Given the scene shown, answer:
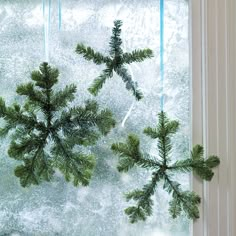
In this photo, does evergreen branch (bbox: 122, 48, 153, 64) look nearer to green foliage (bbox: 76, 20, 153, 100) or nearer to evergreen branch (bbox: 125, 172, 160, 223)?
green foliage (bbox: 76, 20, 153, 100)

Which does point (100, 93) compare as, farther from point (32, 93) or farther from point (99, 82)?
point (32, 93)

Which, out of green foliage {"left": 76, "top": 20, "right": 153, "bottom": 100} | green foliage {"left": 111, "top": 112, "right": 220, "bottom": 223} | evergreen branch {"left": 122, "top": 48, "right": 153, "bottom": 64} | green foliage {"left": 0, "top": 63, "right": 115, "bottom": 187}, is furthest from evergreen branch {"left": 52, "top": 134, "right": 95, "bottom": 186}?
evergreen branch {"left": 122, "top": 48, "right": 153, "bottom": 64}

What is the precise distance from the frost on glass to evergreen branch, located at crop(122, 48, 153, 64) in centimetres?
6

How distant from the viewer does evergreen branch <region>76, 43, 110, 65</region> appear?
1.12 metres

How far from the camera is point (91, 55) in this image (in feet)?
3.70

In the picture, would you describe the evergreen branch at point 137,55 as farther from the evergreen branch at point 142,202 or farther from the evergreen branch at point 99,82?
the evergreen branch at point 142,202

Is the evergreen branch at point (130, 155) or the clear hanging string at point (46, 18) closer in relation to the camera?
the evergreen branch at point (130, 155)

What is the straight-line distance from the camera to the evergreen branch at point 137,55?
A: 44.3 inches

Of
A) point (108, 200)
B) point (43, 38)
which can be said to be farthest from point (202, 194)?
point (43, 38)

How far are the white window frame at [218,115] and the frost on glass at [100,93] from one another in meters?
0.07

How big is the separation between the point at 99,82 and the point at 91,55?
9 cm

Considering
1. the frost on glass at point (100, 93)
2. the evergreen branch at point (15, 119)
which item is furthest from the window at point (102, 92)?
the evergreen branch at point (15, 119)

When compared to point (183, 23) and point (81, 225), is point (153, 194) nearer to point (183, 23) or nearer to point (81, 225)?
point (81, 225)

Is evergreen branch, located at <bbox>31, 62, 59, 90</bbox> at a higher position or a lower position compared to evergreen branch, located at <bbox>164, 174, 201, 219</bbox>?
higher
